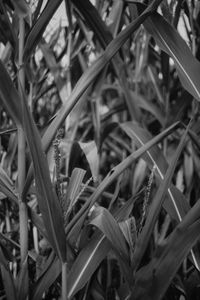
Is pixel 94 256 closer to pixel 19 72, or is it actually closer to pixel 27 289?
pixel 27 289

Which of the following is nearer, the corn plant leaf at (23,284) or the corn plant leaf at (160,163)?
the corn plant leaf at (23,284)

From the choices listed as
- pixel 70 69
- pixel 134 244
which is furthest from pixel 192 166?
pixel 134 244

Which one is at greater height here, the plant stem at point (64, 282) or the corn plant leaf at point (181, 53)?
the corn plant leaf at point (181, 53)

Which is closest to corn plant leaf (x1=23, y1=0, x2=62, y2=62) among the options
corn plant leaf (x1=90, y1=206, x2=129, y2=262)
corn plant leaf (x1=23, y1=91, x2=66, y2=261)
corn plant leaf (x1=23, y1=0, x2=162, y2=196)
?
corn plant leaf (x1=23, y1=0, x2=162, y2=196)

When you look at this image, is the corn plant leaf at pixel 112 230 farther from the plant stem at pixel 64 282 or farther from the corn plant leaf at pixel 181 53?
the corn plant leaf at pixel 181 53

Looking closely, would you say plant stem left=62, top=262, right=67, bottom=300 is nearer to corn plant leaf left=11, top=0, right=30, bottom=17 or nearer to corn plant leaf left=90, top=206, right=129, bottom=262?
corn plant leaf left=90, top=206, right=129, bottom=262

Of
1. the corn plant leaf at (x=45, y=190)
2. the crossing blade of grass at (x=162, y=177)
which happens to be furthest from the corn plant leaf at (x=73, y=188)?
the crossing blade of grass at (x=162, y=177)

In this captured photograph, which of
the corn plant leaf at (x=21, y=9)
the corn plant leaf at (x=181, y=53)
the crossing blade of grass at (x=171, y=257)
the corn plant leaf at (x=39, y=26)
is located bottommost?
the crossing blade of grass at (x=171, y=257)
